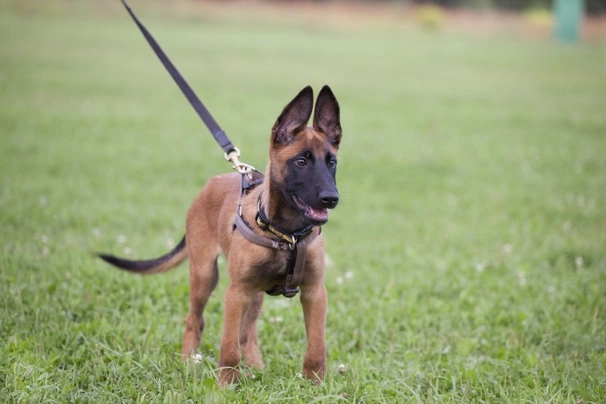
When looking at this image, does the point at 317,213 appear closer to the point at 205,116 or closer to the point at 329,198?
the point at 329,198

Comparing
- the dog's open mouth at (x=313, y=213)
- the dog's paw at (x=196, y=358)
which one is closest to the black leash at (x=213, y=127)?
the dog's open mouth at (x=313, y=213)

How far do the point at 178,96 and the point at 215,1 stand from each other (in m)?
30.6

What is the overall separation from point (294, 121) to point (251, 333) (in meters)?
1.49

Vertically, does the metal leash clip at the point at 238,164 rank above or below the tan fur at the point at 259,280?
above

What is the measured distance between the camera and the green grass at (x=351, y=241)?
4113 mm

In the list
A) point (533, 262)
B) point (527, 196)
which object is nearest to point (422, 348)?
point (533, 262)

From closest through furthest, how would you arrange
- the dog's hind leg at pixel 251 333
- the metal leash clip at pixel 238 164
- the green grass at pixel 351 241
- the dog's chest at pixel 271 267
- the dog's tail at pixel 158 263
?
the dog's chest at pixel 271 267 < the green grass at pixel 351 241 < the metal leash clip at pixel 238 164 < the dog's hind leg at pixel 251 333 < the dog's tail at pixel 158 263

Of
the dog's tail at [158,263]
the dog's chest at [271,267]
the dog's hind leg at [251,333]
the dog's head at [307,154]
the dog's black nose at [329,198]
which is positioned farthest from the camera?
the dog's tail at [158,263]

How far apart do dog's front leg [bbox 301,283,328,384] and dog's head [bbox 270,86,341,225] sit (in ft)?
1.68

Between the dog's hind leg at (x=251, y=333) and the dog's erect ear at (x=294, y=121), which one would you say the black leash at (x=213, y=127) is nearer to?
the dog's erect ear at (x=294, y=121)

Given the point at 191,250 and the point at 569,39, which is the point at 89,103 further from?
the point at 569,39

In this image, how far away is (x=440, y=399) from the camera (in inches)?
150

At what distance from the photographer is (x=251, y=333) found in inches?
180

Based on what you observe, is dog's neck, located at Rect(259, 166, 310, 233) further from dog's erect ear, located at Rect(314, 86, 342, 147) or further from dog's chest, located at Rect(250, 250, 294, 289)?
dog's erect ear, located at Rect(314, 86, 342, 147)
